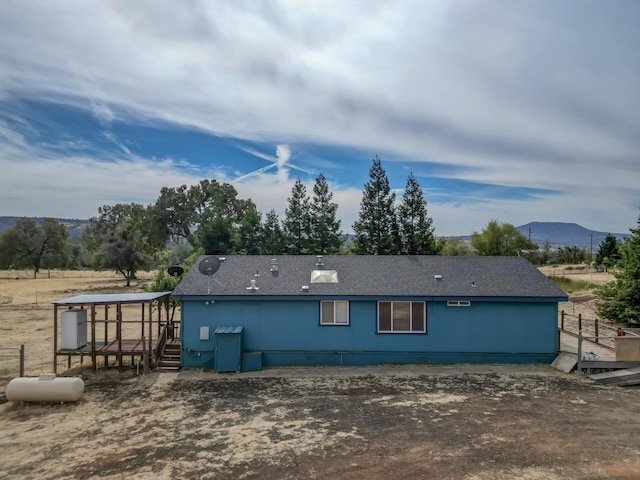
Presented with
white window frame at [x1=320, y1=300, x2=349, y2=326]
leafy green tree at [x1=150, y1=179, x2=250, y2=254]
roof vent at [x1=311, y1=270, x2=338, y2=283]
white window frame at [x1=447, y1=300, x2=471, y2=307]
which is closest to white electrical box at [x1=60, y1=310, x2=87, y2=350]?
roof vent at [x1=311, y1=270, x2=338, y2=283]

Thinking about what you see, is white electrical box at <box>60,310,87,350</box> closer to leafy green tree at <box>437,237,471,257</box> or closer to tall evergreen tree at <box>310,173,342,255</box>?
tall evergreen tree at <box>310,173,342,255</box>

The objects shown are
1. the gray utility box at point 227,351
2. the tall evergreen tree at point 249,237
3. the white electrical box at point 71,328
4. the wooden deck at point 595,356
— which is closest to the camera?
the wooden deck at point 595,356

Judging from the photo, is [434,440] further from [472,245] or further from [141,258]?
[472,245]

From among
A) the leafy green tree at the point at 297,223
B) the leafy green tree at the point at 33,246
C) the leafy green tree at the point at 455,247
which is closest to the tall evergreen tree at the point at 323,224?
the leafy green tree at the point at 297,223

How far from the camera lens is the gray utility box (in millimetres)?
14883

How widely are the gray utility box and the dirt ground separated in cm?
39

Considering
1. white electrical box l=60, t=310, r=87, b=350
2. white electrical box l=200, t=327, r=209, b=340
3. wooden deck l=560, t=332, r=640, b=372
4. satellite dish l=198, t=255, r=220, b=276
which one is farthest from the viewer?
satellite dish l=198, t=255, r=220, b=276

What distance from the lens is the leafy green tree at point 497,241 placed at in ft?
191

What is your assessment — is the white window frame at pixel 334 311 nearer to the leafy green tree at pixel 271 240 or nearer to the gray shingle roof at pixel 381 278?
the gray shingle roof at pixel 381 278

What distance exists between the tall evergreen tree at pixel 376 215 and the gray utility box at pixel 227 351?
25.2 meters

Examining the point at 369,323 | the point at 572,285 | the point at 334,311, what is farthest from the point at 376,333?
the point at 572,285

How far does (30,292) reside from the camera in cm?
4069

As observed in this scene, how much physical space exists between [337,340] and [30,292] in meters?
37.0

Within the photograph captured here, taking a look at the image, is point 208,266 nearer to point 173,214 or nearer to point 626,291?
point 626,291
